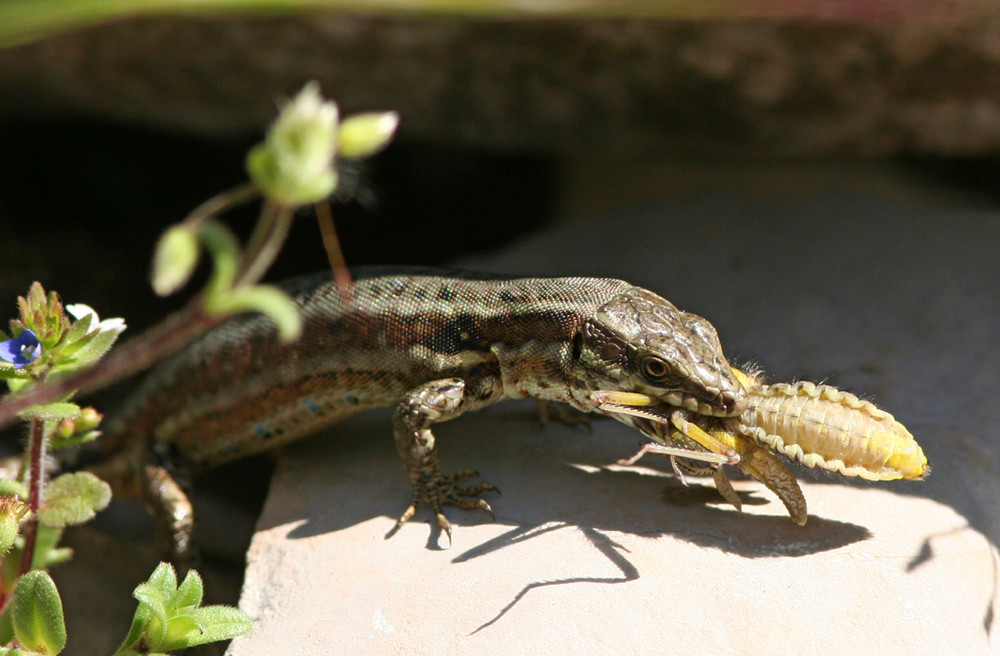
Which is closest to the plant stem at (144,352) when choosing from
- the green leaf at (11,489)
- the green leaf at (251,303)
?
the green leaf at (251,303)

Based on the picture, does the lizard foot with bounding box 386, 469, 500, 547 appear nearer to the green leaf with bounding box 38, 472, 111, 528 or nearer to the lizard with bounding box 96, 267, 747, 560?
the lizard with bounding box 96, 267, 747, 560

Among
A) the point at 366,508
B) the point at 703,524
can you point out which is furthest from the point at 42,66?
the point at 703,524

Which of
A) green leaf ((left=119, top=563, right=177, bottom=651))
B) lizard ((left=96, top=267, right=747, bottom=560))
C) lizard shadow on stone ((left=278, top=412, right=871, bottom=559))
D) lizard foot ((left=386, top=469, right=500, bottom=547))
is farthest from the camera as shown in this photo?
lizard foot ((left=386, top=469, right=500, bottom=547))

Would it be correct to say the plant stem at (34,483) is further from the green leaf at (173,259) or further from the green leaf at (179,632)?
the green leaf at (173,259)

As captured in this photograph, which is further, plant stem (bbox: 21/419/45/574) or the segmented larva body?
the segmented larva body

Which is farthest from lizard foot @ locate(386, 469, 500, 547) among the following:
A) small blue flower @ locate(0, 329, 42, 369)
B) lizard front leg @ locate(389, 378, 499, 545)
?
small blue flower @ locate(0, 329, 42, 369)

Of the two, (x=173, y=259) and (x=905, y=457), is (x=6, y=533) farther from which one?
(x=905, y=457)
